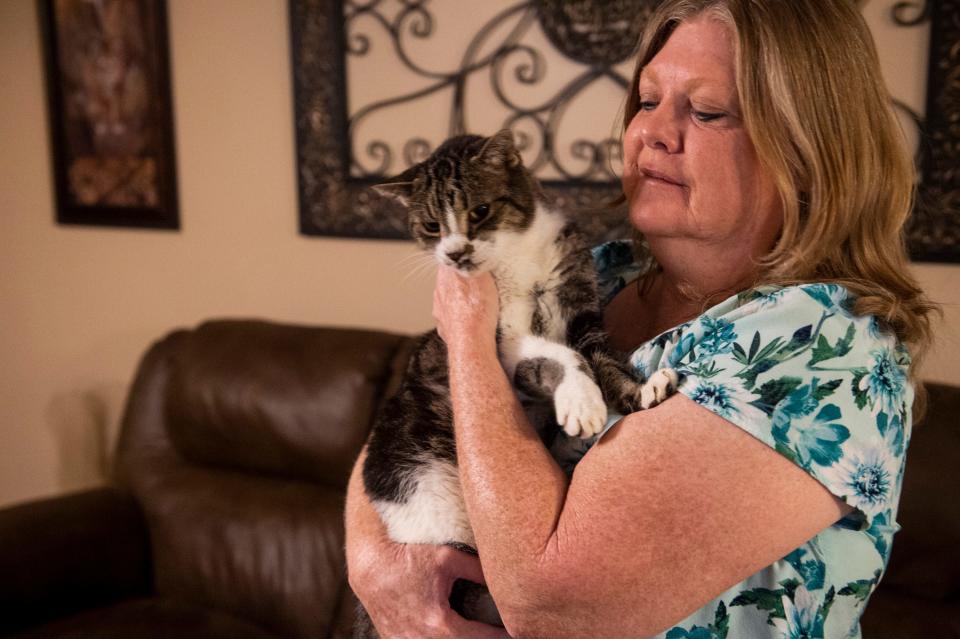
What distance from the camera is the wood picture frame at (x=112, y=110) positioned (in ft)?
9.42

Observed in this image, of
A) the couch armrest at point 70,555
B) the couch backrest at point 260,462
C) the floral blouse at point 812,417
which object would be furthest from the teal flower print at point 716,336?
the couch armrest at point 70,555

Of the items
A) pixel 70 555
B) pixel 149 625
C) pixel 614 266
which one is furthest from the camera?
pixel 70 555

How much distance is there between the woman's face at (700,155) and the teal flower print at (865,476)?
13.8 inches

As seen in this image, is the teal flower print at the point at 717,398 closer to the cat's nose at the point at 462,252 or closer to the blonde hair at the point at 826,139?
the blonde hair at the point at 826,139

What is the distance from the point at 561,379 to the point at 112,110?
8.12 feet

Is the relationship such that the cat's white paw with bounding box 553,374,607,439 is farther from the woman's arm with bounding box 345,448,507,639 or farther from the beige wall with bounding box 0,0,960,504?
the beige wall with bounding box 0,0,960,504

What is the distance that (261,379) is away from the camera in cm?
231

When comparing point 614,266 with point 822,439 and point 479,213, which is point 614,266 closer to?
point 479,213

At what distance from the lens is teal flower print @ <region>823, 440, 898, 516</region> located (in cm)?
91

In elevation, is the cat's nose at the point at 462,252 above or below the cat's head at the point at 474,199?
below

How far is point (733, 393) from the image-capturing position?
92 centimetres

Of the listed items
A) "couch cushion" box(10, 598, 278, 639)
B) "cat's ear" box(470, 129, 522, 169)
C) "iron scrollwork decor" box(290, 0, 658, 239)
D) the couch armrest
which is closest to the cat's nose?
"cat's ear" box(470, 129, 522, 169)

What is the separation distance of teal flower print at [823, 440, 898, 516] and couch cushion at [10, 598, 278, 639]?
5.62ft

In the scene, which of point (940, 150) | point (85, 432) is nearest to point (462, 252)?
point (940, 150)
